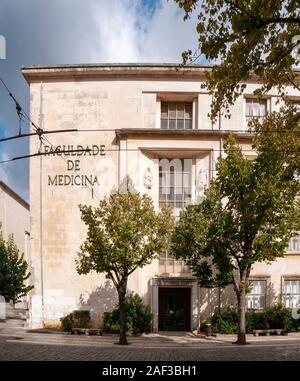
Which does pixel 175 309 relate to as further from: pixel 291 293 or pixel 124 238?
pixel 124 238

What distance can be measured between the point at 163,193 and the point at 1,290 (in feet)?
52.7

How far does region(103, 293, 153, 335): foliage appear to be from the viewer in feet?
70.1

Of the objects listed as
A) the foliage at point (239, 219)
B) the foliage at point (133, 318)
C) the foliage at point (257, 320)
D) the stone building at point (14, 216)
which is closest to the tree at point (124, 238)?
the foliage at point (239, 219)

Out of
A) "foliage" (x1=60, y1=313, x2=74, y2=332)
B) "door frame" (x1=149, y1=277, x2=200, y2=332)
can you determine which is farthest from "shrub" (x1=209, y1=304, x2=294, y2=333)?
"foliage" (x1=60, y1=313, x2=74, y2=332)

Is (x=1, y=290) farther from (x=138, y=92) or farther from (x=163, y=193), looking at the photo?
(x=138, y=92)

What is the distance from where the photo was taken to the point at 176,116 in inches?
966

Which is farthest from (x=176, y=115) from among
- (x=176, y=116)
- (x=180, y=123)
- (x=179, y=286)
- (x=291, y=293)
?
(x=291, y=293)

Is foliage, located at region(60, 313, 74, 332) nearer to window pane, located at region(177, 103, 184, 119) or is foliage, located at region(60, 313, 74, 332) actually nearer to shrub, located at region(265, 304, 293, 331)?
shrub, located at region(265, 304, 293, 331)

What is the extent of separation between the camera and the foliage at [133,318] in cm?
2136

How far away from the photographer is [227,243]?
17.8 metres

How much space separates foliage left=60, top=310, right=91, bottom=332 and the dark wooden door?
392 centimetres

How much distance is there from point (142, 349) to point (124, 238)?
4324mm

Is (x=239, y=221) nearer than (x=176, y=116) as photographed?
Yes

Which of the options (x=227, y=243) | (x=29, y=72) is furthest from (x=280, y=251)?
(x=29, y=72)
